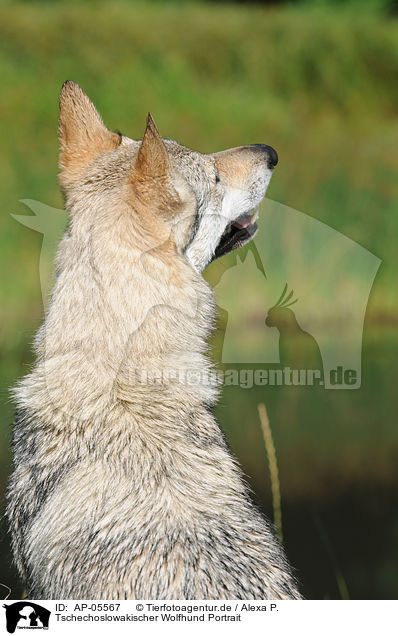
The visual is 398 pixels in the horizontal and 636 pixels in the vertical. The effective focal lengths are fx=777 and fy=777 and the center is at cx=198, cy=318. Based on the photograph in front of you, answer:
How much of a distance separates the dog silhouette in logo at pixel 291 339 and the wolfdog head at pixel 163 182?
4119 mm

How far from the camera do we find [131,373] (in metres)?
2.48

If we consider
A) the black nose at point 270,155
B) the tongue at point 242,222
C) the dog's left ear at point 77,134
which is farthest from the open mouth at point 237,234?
the dog's left ear at point 77,134

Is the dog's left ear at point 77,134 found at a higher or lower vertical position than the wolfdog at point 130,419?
higher

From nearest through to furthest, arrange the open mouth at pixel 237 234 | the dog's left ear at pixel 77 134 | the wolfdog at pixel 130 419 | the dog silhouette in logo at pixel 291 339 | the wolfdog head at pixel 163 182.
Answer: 1. the wolfdog at pixel 130 419
2. the wolfdog head at pixel 163 182
3. the dog's left ear at pixel 77 134
4. the open mouth at pixel 237 234
5. the dog silhouette in logo at pixel 291 339

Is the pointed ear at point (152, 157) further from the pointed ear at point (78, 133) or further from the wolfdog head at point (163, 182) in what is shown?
the pointed ear at point (78, 133)

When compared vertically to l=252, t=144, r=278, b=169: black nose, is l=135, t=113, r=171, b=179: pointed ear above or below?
below

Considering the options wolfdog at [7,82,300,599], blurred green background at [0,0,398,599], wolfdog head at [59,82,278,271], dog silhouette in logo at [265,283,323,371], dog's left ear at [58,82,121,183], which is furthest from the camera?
dog silhouette in logo at [265,283,323,371]

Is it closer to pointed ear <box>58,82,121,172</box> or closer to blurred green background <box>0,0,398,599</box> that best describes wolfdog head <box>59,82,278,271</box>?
pointed ear <box>58,82,121,172</box>
